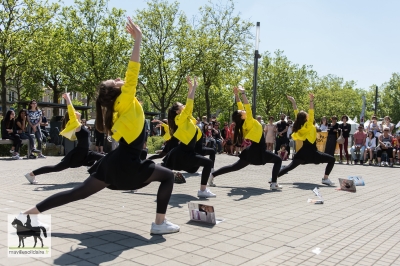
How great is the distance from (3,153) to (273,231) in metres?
13.5

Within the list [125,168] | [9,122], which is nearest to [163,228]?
[125,168]

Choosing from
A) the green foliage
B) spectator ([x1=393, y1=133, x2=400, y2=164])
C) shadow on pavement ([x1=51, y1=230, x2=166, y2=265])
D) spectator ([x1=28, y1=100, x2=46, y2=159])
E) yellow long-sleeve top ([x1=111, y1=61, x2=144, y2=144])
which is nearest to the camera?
shadow on pavement ([x1=51, y1=230, x2=166, y2=265])

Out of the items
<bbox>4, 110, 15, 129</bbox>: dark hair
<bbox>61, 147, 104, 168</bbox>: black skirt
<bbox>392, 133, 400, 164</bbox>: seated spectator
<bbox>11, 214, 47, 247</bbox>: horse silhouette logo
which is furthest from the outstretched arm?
<bbox>392, 133, 400, 164</bbox>: seated spectator

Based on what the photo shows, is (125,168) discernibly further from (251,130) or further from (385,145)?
(385,145)

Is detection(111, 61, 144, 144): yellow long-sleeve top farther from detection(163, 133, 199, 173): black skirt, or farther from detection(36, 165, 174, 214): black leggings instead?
detection(163, 133, 199, 173): black skirt

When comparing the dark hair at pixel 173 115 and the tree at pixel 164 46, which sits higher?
the tree at pixel 164 46

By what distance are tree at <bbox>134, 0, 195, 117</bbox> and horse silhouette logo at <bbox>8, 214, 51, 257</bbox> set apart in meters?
27.9

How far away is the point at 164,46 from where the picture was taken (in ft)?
107

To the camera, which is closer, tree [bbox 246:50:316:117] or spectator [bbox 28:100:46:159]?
spectator [bbox 28:100:46:159]

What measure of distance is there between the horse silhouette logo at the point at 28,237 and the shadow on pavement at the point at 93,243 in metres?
0.24

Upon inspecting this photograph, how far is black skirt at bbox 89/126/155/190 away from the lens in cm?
469

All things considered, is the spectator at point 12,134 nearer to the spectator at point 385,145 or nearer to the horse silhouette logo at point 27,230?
the horse silhouette logo at point 27,230

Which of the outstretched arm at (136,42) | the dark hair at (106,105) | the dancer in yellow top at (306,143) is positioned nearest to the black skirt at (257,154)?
the dancer in yellow top at (306,143)

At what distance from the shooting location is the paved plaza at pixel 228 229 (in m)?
4.41
